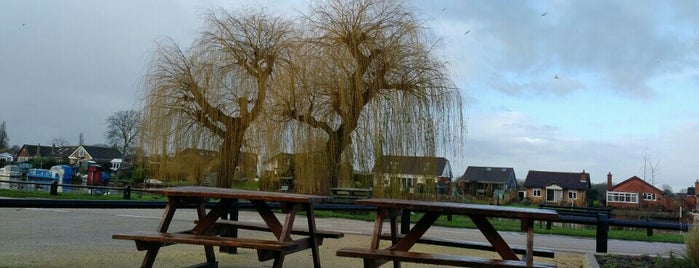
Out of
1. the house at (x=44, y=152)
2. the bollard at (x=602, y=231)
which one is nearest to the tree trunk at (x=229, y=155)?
the bollard at (x=602, y=231)

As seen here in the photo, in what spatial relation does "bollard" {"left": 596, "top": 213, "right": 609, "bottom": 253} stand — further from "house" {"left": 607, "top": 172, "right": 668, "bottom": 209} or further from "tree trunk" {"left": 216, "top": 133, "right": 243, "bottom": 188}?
"house" {"left": 607, "top": 172, "right": 668, "bottom": 209}

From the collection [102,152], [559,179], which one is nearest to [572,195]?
[559,179]

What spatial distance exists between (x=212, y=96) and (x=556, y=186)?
5736 centimetres

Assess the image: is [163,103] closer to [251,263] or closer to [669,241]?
[251,263]

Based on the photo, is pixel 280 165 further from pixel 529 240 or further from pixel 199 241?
pixel 529 240

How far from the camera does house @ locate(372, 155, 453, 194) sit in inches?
676

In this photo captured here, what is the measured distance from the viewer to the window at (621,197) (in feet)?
194

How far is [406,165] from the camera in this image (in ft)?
57.0

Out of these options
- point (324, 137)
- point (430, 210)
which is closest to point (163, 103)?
point (324, 137)

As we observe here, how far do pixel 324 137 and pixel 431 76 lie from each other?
3.74 metres

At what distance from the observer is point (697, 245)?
5.55 m

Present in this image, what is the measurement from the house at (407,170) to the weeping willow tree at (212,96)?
4.03m

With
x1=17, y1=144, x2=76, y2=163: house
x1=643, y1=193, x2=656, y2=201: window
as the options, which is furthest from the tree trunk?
x1=643, y1=193, x2=656, y2=201: window

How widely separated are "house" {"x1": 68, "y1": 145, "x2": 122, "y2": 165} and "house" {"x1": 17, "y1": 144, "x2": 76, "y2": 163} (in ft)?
2.36
